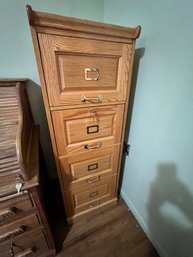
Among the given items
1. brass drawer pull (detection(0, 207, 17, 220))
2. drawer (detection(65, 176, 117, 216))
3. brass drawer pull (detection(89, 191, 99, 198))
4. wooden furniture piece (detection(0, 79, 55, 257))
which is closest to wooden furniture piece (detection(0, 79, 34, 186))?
wooden furniture piece (detection(0, 79, 55, 257))

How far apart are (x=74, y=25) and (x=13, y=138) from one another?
0.64 m

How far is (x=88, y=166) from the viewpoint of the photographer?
3.07ft

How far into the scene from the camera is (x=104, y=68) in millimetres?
696

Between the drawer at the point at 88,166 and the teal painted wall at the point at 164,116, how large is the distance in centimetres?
22

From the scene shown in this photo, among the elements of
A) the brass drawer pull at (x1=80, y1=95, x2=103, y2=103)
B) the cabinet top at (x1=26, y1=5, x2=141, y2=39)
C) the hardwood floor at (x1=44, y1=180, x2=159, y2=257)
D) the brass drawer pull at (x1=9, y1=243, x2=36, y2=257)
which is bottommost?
the hardwood floor at (x1=44, y1=180, x2=159, y2=257)

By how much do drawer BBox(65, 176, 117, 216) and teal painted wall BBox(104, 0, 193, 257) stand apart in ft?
0.92

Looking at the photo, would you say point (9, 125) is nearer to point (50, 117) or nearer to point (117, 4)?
point (50, 117)

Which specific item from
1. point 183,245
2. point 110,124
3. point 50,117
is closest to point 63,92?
point 50,117

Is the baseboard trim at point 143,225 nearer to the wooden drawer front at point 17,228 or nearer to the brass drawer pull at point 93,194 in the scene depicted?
the brass drawer pull at point 93,194

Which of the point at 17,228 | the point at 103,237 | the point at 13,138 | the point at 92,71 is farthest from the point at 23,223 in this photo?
the point at 92,71

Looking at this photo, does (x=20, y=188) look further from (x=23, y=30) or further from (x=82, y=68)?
(x=23, y=30)

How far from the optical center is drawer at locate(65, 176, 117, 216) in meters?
1.01

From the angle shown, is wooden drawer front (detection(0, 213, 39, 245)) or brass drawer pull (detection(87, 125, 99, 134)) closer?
wooden drawer front (detection(0, 213, 39, 245))

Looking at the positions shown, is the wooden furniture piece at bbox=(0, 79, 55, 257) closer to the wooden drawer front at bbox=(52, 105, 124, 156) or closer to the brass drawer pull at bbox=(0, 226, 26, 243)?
the brass drawer pull at bbox=(0, 226, 26, 243)
